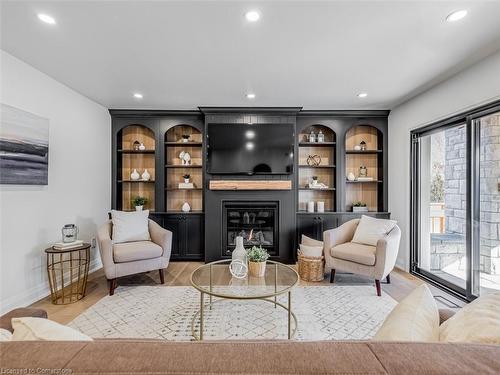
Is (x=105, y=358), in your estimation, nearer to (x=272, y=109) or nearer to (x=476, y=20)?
(x=476, y=20)

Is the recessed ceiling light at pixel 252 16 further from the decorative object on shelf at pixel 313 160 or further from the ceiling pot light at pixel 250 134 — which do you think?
the decorative object on shelf at pixel 313 160

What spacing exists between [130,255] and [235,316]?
143 cm

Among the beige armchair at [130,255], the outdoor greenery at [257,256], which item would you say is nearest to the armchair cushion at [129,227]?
the beige armchair at [130,255]

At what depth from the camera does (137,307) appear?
2.63 metres

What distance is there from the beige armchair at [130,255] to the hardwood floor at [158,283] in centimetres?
22

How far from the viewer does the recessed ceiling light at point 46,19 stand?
1.93 meters

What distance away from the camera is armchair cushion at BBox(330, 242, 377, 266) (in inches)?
118

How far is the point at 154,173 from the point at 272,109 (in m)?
2.28

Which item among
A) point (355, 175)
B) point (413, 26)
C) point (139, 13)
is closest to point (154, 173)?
point (139, 13)

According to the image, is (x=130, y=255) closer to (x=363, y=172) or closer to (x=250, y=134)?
(x=250, y=134)

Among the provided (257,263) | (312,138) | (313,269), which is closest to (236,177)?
Answer: (312,138)

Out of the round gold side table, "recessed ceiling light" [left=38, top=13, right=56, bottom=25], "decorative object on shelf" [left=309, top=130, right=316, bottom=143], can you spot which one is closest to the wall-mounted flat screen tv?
"decorative object on shelf" [left=309, top=130, right=316, bottom=143]

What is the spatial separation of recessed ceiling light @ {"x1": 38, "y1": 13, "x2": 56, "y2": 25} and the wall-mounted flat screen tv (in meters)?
2.34

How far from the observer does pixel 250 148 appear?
4.18 m
